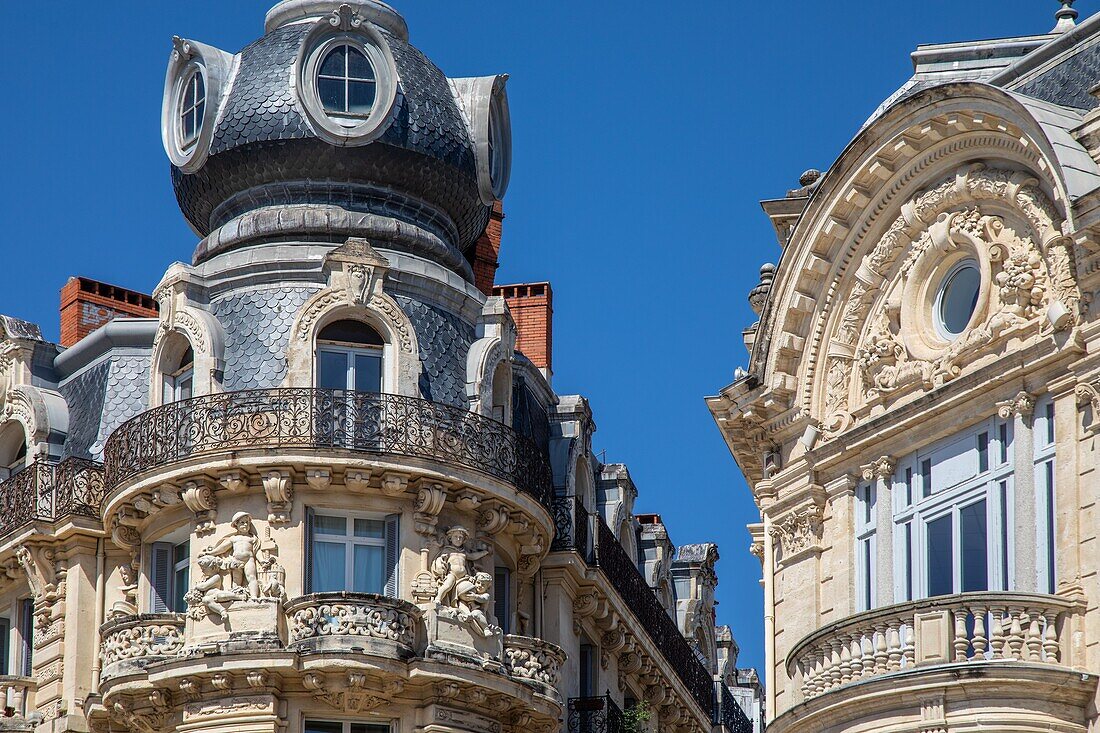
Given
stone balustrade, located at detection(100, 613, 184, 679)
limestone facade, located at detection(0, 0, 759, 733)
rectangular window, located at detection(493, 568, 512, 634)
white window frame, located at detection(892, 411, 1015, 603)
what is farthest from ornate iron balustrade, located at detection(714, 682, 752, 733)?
white window frame, located at detection(892, 411, 1015, 603)

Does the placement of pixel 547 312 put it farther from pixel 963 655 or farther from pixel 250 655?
pixel 963 655

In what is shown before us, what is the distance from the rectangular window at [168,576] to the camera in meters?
34.8

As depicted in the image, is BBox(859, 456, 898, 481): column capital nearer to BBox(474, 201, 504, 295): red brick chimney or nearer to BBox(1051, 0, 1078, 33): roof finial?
BBox(1051, 0, 1078, 33): roof finial

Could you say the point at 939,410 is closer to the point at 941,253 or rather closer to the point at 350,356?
the point at 941,253

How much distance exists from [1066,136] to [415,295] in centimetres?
1366

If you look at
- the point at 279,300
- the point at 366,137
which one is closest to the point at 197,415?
the point at 279,300

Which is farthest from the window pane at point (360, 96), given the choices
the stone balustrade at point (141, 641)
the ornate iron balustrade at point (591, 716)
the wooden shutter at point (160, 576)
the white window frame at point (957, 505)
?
the white window frame at point (957, 505)

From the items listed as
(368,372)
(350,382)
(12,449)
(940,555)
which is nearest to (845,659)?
(940,555)

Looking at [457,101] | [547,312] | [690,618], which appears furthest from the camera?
[690,618]

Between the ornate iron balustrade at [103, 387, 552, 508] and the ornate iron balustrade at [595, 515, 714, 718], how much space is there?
14.1 feet

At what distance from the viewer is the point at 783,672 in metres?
26.8

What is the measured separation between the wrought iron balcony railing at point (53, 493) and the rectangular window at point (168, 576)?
1237 millimetres

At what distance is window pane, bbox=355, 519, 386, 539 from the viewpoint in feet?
112

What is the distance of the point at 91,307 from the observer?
40531 millimetres
